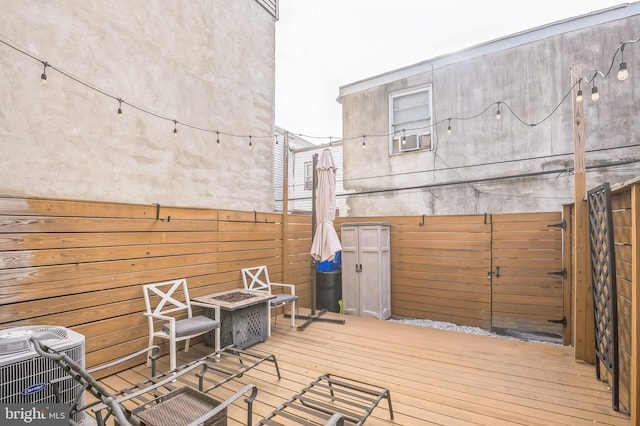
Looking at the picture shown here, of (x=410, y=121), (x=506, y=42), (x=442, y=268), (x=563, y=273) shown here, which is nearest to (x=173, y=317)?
(x=442, y=268)

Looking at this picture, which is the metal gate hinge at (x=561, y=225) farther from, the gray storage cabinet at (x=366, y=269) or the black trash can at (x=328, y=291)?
the black trash can at (x=328, y=291)

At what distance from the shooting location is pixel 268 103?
704cm

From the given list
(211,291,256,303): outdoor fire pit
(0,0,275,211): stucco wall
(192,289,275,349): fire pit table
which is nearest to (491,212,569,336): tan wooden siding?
(192,289,275,349): fire pit table

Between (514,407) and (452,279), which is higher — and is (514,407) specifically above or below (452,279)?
below

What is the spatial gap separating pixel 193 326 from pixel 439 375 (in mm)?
2624

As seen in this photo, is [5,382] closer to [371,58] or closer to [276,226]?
[276,226]

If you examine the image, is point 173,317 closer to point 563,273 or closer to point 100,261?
point 100,261

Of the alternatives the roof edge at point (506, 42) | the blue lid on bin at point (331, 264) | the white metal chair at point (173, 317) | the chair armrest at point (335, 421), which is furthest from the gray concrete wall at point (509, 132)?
the chair armrest at point (335, 421)

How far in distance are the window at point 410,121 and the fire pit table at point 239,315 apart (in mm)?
5584

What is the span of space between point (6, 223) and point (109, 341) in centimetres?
145

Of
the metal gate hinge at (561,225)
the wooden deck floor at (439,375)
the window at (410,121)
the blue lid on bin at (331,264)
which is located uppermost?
the window at (410,121)

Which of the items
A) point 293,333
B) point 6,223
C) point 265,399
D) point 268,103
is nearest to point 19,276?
point 6,223

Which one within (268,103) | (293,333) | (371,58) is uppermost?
(371,58)

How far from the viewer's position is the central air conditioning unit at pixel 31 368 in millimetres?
1897
